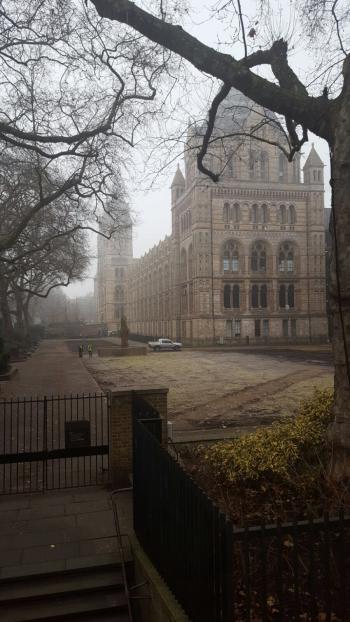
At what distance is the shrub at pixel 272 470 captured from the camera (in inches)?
209

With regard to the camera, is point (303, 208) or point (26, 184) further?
point (303, 208)

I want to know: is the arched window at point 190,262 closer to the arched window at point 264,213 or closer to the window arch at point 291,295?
the arched window at point 264,213

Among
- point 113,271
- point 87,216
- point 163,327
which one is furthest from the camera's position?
point 113,271

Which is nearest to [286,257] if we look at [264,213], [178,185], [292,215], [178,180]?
[292,215]

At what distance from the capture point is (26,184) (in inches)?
802

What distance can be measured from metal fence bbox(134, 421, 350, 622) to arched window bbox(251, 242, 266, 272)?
51972 millimetres

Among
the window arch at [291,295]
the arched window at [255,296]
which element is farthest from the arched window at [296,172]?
the arched window at [255,296]

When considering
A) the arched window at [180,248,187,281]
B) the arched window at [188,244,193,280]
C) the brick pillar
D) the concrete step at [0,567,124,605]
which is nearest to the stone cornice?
the arched window at [188,244,193,280]

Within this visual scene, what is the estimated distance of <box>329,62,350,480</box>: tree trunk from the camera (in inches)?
224

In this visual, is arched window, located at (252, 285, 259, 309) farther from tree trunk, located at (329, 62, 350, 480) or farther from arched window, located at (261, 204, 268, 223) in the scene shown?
tree trunk, located at (329, 62, 350, 480)

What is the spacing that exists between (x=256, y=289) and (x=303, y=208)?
1146cm

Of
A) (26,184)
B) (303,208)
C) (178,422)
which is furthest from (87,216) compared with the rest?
(303,208)

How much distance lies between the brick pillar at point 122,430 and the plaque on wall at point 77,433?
524 millimetres

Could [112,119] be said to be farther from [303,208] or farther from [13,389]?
[303,208]
